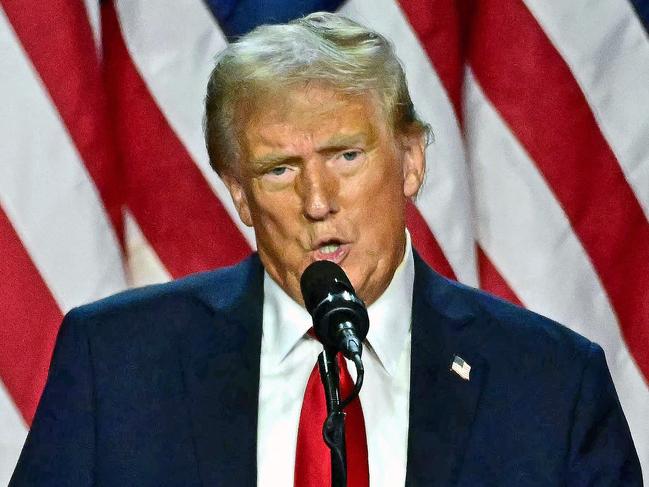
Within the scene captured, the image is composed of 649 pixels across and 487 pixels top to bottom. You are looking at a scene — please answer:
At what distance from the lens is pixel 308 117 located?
1.86 meters

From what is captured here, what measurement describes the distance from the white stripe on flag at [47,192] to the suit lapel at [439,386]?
0.71 m

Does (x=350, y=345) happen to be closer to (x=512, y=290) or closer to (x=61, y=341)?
(x=61, y=341)

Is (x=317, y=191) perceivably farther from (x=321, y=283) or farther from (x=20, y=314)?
(x=20, y=314)

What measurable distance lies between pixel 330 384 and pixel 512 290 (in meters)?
1.24

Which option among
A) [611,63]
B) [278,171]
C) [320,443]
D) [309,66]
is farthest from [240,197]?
[611,63]

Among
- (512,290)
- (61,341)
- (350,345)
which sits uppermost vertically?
(350,345)

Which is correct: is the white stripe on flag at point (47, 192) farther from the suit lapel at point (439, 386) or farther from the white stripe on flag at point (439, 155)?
the suit lapel at point (439, 386)

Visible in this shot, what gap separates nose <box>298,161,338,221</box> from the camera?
1.82 m

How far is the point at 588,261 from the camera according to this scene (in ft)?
8.54

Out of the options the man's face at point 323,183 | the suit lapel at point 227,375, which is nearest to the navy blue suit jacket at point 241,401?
the suit lapel at point 227,375

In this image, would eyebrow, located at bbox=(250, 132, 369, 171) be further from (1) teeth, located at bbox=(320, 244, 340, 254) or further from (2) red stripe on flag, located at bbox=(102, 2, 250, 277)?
(2) red stripe on flag, located at bbox=(102, 2, 250, 277)

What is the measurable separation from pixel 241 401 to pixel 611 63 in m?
1.12

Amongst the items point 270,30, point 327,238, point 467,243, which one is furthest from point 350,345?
point 467,243

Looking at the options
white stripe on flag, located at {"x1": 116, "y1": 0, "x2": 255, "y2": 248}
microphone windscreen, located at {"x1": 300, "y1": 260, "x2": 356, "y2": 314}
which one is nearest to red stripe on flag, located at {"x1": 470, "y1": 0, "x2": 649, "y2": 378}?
white stripe on flag, located at {"x1": 116, "y1": 0, "x2": 255, "y2": 248}
